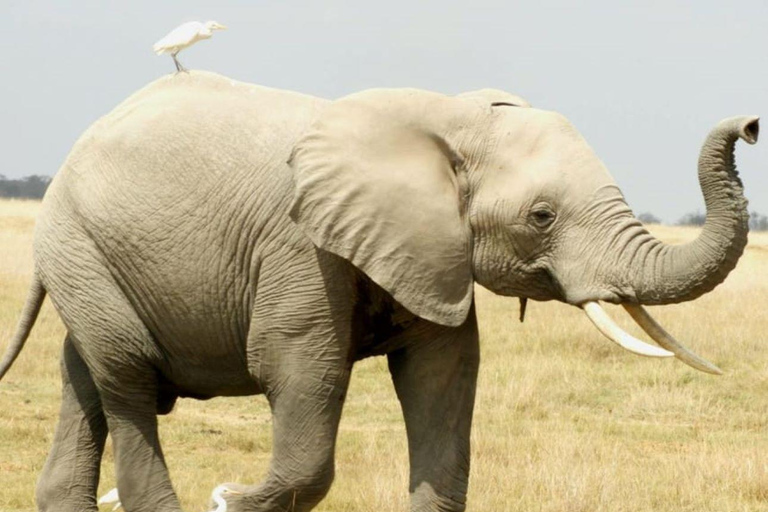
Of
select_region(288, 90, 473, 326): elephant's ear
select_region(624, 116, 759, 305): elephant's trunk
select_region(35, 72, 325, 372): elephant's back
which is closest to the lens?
select_region(624, 116, 759, 305): elephant's trunk

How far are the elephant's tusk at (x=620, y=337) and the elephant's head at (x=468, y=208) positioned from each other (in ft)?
0.03

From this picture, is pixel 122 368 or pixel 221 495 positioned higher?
pixel 122 368

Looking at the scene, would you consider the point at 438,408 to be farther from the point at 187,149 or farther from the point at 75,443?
the point at 75,443

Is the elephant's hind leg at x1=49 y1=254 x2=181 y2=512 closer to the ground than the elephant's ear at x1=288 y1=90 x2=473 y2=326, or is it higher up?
closer to the ground

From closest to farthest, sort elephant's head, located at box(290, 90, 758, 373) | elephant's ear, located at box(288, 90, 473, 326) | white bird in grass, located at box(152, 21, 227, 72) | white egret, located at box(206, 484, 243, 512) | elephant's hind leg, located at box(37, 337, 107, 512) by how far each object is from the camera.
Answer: elephant's head, located at box(290, 90, 758, 373)
elephant's ear, located at box(288, 90, 473, 326)
white egret, located at box(206, 484, 243, 512)
elephant's hind leg, located at box(37, 337, 107, 512)
white bird in grass, located at box(152, 21, 227, 72)

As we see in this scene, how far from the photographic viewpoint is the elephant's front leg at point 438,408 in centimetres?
607

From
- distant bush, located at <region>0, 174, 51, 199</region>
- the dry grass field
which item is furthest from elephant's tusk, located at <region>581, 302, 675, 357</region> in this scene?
distant bush, located at <region>0, 174, 51, 199</region>

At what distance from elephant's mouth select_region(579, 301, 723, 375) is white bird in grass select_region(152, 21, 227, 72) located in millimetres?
2859

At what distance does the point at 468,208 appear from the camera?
577 centimetres

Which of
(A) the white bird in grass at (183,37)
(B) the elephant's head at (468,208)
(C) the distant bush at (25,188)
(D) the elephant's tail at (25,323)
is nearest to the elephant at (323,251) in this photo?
(B) the elephant's head at (468,208)

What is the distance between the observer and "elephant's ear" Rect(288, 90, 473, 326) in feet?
18.6

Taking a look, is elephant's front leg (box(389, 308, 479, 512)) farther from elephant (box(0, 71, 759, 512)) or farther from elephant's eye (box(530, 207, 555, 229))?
elephant's eye (box(530, 207, 555, 229))

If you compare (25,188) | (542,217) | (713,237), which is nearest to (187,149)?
(542,217)

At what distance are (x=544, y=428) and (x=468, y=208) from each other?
4800mm
